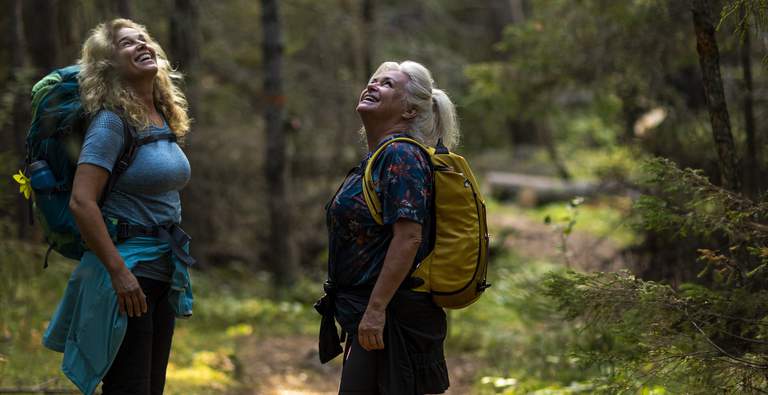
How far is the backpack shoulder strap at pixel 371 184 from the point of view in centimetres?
336

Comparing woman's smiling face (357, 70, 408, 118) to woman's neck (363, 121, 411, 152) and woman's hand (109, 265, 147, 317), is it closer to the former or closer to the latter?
woman's neck (363, 121, 411, 152)

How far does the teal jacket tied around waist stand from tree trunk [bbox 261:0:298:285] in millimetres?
7548

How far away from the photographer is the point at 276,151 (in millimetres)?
11398

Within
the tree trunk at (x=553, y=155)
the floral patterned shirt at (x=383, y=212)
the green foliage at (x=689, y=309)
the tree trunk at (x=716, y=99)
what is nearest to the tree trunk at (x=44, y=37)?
the floral patterned shirt at (x=383, y=212)

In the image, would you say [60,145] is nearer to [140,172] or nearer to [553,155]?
[140,172]

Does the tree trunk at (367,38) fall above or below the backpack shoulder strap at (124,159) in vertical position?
above

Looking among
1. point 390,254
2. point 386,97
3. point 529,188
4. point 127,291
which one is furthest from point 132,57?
point 529,188

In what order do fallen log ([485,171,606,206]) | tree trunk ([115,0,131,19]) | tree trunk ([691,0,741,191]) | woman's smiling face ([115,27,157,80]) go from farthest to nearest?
fallen log ([485,171,606,206]) → tree trunk ([115,0,131,19]) → tree trunk ([691,0,741,191]) → woman's smiling face ([115,27,157,80])

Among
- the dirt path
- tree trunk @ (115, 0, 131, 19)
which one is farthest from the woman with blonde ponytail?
tree trunk @ (115, 0, 131, 19)

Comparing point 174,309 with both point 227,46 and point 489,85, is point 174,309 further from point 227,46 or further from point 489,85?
point 227,46

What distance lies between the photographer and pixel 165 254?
375 cm

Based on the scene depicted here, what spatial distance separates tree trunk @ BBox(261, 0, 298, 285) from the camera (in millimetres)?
11016

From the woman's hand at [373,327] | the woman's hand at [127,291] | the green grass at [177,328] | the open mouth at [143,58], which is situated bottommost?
the green grass at [177,328]

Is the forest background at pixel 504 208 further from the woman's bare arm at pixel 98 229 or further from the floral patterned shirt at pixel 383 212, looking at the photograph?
the woman's bare arm at pixel 98 229
